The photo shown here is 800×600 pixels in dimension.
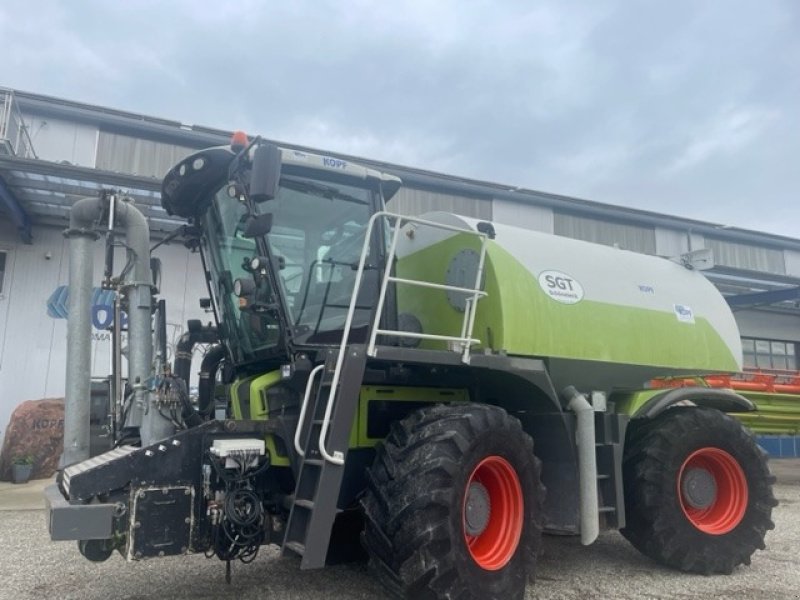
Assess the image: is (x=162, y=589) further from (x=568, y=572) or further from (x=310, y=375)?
(x=568, y=572)

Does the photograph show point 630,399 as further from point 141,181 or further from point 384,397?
point 141,181

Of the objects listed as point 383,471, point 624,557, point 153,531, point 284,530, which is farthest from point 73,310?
point 624,557

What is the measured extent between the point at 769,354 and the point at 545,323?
20.0 m

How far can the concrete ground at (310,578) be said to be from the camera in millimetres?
4898

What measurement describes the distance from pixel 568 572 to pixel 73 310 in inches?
174

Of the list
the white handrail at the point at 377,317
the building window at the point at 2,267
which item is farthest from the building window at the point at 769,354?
the building window at the point at 2,267

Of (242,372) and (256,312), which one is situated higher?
(256,312)

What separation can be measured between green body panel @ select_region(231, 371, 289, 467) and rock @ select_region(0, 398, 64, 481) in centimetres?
883

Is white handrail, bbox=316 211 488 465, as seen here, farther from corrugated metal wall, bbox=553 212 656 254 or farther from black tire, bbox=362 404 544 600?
corrugated metal wall, bbox=553 212 656 254

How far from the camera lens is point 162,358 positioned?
5.14 m

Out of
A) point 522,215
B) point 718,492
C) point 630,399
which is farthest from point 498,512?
point 522,215

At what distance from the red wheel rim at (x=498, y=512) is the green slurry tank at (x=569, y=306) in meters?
0.88

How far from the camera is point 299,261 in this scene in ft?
15.6

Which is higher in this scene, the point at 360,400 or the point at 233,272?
the point at 233,272
